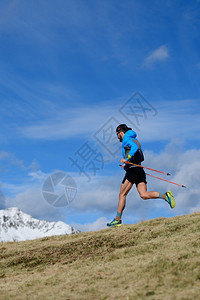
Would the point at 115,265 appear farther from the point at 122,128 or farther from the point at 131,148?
the point at 122,128

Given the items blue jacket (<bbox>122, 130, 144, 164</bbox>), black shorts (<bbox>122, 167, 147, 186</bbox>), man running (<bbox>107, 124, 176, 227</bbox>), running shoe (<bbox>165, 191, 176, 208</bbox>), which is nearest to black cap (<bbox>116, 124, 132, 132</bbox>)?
man running (<bbox>107, 124, 176, 227</bbox>)

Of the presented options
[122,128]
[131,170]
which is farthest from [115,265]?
[122,128]

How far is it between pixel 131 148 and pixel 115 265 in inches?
203

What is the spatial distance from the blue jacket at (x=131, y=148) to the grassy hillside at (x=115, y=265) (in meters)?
2.64

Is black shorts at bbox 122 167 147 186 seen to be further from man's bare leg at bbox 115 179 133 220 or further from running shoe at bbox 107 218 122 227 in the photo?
running shoe at bbox 107 218 122 227

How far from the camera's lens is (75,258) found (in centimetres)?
1173

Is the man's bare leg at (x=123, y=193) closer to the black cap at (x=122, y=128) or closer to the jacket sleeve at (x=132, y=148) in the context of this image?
the jacket sleeve at (x=132, y=148)

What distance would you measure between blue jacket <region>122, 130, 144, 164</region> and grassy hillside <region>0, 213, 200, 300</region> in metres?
2.64

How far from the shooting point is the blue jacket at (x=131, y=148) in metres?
13.7

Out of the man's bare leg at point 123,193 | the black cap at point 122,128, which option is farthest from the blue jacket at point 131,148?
the man's bare leg at point 123,193

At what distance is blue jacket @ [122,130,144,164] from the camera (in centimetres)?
1366

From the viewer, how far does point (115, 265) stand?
9.62 meters

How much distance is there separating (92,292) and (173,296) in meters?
1.97

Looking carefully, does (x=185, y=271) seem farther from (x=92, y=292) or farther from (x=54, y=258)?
(x=54, y=258)
